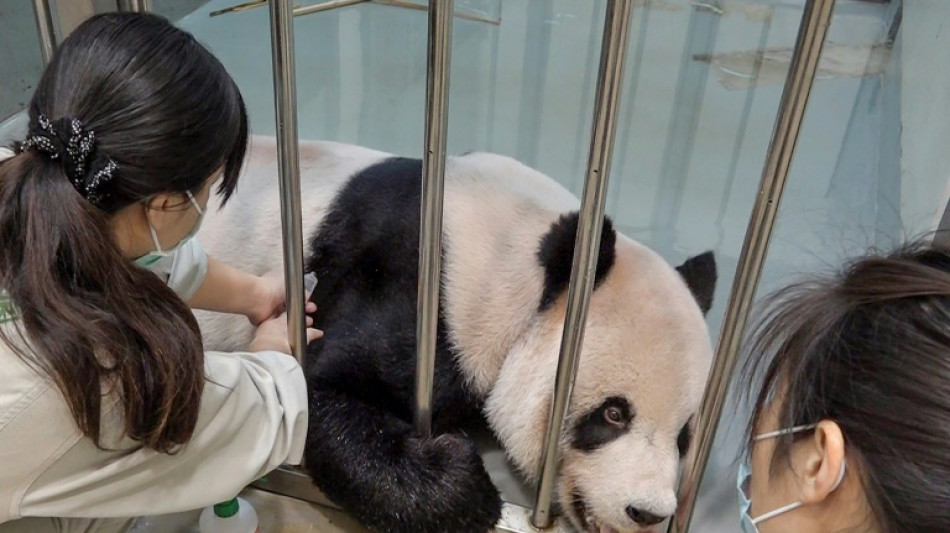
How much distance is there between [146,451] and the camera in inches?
28.0

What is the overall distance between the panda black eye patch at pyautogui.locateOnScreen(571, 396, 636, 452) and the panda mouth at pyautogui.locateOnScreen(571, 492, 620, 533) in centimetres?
6

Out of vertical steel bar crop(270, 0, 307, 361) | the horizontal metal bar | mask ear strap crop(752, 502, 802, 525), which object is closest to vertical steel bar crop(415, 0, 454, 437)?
vertical steel bar crop(270, 0, 307, 361)

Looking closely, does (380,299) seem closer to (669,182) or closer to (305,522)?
(305,522)

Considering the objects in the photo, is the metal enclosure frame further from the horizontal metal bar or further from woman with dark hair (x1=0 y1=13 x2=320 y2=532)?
the horizontal metal bar

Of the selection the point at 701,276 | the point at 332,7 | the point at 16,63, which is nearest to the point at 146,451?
the point at 701,276

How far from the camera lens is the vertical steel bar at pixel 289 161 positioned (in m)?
0.75

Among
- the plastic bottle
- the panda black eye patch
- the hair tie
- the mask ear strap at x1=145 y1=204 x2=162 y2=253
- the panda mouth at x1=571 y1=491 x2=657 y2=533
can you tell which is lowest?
the plastic bottle

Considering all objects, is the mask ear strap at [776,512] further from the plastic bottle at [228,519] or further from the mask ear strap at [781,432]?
the plastic bottle at [228,519]

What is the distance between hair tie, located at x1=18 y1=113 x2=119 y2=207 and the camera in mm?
607

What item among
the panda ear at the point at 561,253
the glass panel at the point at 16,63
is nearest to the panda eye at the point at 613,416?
the panda ear at the point at 561,253

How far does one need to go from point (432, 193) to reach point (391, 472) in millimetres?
321

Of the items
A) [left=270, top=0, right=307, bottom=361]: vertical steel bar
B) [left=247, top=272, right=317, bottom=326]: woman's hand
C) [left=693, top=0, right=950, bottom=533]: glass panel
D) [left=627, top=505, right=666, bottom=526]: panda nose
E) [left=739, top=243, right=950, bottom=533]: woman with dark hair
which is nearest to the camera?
[left=739, top=243, right=950, bottom=533]: woman with dark hair

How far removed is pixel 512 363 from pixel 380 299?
0.54 ft

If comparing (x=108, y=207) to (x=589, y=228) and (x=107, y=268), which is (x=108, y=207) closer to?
(x=107, y=268)
